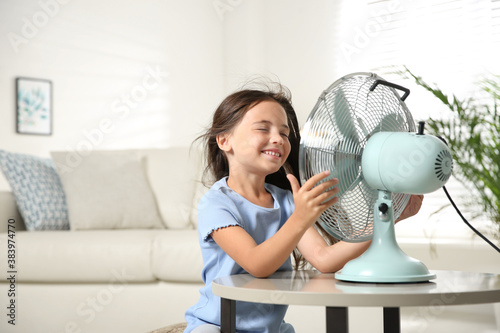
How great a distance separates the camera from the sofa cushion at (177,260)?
2660mm

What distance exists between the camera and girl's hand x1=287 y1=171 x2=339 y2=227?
0.96 meters

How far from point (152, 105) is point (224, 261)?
3619 millimetres

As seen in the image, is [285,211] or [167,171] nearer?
[285,211]

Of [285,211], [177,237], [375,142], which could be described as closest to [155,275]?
[177,237]

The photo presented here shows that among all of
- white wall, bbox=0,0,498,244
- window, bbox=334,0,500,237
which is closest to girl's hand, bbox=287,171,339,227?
window, bbox=334,0,500,237

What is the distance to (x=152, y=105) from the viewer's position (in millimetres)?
4758

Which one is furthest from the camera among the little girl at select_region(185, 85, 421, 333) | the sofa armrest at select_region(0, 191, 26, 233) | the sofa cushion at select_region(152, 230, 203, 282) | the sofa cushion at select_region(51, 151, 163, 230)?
the sofa cushion at select_region(51, 151, 163, 230)

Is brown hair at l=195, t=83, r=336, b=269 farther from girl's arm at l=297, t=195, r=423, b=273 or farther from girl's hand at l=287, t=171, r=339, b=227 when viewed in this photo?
girl's hand at l=287, t=171, r=339, b=227

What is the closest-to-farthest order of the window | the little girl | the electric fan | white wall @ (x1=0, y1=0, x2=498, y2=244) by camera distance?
the electric fan → the little girl → the window → white wall @ (x1=0, y1=0, x2=498, y2=244)

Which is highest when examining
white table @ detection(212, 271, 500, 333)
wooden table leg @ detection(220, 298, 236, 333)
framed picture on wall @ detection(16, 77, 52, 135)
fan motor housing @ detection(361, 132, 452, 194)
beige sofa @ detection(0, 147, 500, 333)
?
framed picture on wall @ detection(16, 77, 52, 135)

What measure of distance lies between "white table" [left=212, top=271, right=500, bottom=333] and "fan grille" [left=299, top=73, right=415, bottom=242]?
0.43 feet

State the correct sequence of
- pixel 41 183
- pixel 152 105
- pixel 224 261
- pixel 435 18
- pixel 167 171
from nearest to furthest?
pixel 224 261 < pixel 41 183 < pixel 167 171 < pixel 435 18 < pixel 152 105

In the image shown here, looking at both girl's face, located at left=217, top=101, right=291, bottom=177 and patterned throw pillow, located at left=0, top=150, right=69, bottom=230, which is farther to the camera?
patterned throw pillow, located at left=0, top=150, right=69, bottom=230

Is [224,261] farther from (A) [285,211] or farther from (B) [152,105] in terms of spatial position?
(B) [152,105]
